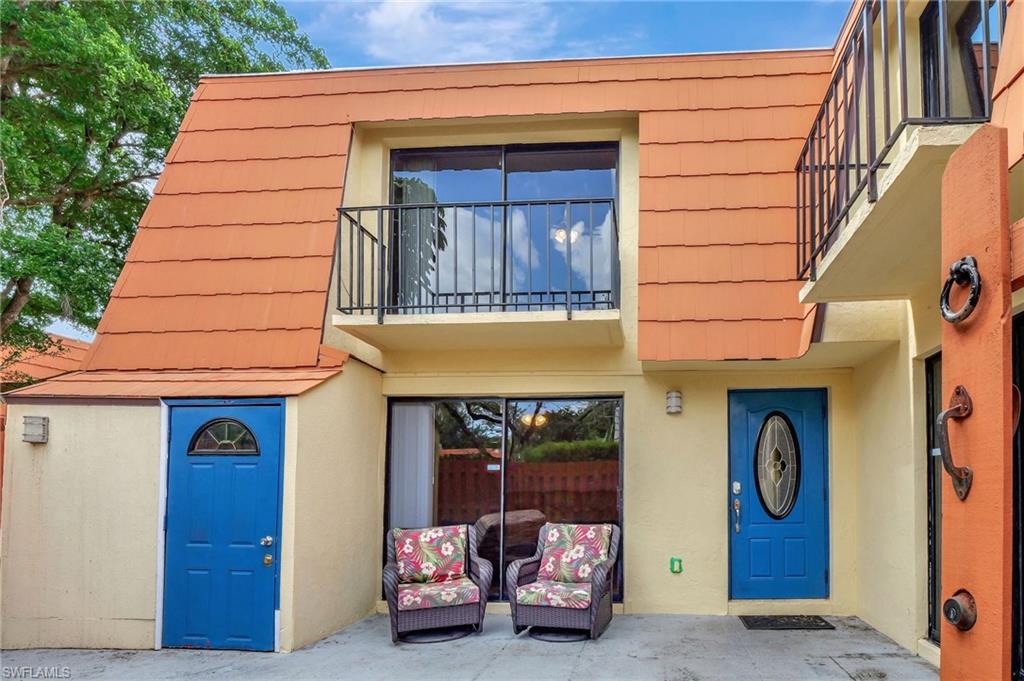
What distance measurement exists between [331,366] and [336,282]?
0.88m

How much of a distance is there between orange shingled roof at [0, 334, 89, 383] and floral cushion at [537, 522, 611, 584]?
308 inches

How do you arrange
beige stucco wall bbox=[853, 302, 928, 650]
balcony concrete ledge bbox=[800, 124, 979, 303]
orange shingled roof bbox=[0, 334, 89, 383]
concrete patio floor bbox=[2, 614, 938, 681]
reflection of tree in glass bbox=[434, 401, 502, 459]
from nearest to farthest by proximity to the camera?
balcony concrete ledge bbox=[800, 124, 979, 303] → concrete patio floor bbox=[2, 614, 938, 681] → beige stucco wall bbox=[853, 302, 928, 650] → reflection of tree in glass bbox=[434, 401, 502, 459] → orange shingled roof bbox=[0, 334, 89, 383]

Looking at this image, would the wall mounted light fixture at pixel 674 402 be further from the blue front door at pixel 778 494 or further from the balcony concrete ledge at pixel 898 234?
the balcony concrete ledge at pixel 898 234

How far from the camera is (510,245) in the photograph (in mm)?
7289

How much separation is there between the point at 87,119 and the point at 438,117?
495cm

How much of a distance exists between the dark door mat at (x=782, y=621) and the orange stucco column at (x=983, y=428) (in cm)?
464

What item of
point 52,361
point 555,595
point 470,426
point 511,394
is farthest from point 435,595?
point 52,361

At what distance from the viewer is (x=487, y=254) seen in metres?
7.19

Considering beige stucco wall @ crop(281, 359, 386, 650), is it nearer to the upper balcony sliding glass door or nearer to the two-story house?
the two-story house

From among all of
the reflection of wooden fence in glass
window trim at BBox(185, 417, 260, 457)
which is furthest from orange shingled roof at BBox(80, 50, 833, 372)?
the reflection of wooden fence in glass

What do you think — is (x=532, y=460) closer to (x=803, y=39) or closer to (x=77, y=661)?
(x=77, y=661)

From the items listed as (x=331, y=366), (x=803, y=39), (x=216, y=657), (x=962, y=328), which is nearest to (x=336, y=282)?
(x=331, y=366)

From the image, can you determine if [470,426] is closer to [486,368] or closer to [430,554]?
[486,368]

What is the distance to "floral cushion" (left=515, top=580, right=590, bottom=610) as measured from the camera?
5.98 m
